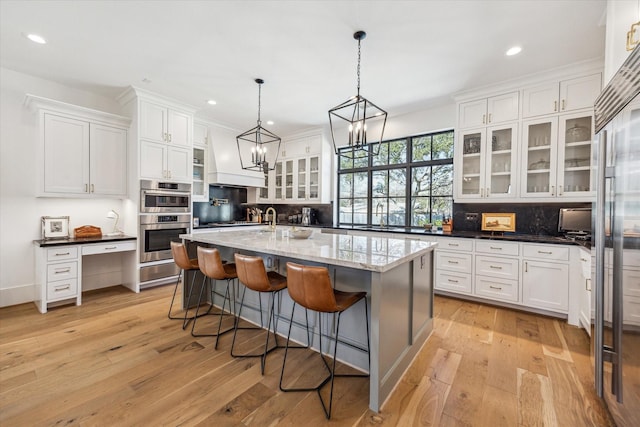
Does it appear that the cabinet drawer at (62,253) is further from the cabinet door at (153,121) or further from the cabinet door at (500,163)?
the cabinet door at (500,163)

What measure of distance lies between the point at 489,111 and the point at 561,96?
0.73m

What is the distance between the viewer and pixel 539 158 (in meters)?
3.44

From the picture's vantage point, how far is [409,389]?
191cm

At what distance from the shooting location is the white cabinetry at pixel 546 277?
298cm

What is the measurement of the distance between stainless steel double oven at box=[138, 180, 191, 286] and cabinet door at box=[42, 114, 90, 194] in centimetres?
72

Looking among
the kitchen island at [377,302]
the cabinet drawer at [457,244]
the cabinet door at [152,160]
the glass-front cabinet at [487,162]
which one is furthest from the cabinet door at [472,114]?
the cabinet door at [152,160]

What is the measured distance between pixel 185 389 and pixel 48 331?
6.54 feet

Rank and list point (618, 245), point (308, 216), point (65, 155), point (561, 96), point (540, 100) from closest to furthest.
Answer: point (618, 245) → point (561, 96) → point (540, 100) → point (65, 155) → point (308, 216)

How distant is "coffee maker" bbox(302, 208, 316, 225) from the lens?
5754 millimetres

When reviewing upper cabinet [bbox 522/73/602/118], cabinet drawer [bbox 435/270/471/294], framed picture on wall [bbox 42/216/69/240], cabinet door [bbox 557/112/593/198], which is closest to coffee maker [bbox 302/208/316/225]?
cabinet drawer [bbox 435/270/471/294]

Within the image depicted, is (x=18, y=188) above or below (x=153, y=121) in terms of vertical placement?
below

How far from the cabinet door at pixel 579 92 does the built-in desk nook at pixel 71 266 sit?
5879 mm

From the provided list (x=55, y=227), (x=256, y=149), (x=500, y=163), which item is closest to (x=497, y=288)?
(x=500, y=163)

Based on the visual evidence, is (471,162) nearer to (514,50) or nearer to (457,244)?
(457,244)
